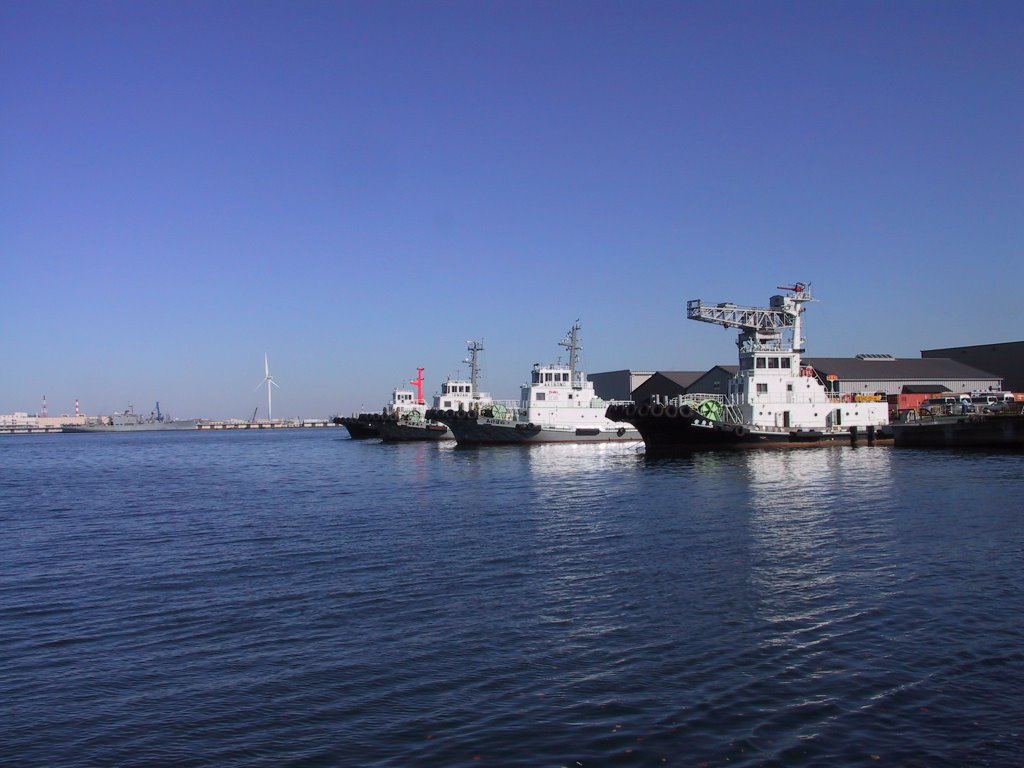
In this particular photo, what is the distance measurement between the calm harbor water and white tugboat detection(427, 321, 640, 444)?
4286cm

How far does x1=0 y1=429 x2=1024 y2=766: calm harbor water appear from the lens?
994 cm

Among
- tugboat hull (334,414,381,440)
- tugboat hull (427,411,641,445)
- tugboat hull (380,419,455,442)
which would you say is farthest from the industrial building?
tugboat hull (334,414,381,440)

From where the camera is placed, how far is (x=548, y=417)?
7456 centimetres

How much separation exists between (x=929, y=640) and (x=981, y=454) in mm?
46540

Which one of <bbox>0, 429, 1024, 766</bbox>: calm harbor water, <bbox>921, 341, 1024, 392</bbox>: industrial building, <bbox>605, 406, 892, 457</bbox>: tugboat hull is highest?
<bbox>921, 341, 1024, 392</bbox>: industrial building

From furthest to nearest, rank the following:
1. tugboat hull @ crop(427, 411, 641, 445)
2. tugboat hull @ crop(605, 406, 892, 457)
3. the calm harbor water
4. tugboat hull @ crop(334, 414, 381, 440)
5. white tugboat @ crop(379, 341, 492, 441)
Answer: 1. tugboat hull @ crop(334, 414, 381, 440)
2. white tugboat @ crop(379, 341, 492, 441)
3. tugboat hull @ crop(427, 411, 641, 445)
4. tugboat hull @ crop(605, 406, 892, 457)
5. the calm harbor water

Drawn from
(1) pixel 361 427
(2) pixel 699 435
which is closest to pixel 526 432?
(2) pixel 699 435

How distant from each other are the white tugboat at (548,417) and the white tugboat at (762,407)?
40.9ft

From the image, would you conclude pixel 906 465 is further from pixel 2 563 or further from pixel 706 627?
pixel 2 563

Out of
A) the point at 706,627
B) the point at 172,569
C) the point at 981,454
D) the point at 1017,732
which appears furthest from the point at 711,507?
the point at 981,454

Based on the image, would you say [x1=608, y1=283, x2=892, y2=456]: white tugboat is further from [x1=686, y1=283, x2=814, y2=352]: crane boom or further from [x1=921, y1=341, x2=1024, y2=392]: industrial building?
[x1=921, y1=341, x2=1024, y2=392]: industrial building

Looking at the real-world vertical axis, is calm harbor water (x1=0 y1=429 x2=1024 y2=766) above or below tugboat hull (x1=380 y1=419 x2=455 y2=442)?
below

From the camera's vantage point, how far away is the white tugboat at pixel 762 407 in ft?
188

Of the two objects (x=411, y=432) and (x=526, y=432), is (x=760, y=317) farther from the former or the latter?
(x=411, y=432)
